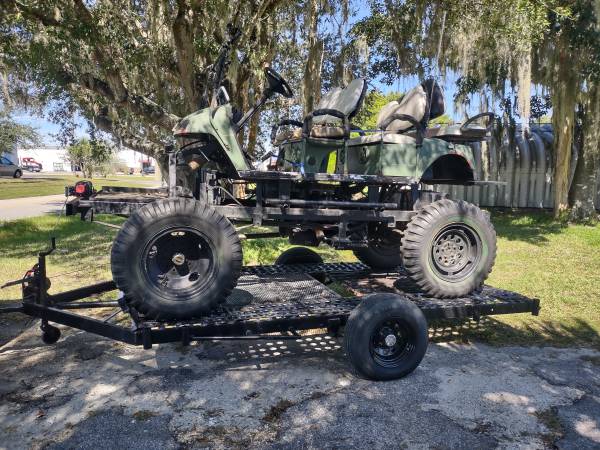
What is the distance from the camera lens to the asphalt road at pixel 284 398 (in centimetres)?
325

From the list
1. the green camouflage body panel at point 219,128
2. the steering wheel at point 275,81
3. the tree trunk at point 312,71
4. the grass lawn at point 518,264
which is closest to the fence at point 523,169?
the grass lawn at point 518,264

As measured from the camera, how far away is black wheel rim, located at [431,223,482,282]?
4801 millimetres

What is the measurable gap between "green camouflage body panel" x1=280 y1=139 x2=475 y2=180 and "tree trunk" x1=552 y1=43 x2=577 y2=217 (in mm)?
10328

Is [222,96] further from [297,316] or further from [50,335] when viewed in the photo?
[50,335]

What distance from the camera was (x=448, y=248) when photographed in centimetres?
486

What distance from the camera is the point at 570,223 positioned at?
14.5 metres

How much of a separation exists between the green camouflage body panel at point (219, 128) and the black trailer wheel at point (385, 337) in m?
1.61

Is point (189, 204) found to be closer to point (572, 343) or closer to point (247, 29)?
point (572, 343)

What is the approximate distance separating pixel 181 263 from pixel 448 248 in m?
2.56

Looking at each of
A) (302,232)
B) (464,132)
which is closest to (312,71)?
(302,232)

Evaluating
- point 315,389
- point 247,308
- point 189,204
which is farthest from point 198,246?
point 315,389

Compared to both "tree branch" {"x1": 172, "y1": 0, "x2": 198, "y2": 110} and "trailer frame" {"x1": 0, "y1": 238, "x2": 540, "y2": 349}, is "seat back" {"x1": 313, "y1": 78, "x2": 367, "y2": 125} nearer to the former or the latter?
"trailer frame" {"x1": 0, "y1": 238, "x2": 540, "y2": 349}

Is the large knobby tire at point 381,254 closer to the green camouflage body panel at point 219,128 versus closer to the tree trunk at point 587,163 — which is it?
the green camouflage body panel at point 219,128

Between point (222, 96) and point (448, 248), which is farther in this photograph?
point (222, 96)
